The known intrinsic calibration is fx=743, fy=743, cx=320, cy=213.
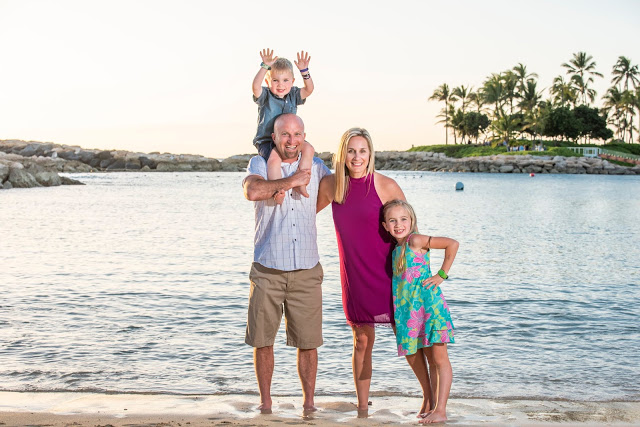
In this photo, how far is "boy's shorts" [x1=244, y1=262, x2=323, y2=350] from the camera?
5047 mm

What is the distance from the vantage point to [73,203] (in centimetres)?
3594

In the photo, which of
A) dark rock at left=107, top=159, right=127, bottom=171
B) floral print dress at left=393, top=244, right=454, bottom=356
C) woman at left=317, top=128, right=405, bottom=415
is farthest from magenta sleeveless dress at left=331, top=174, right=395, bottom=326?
dark rock at left=107, top=159, right=127, bottom=171

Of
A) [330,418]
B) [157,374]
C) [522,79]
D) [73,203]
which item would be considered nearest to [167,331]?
[157,374]

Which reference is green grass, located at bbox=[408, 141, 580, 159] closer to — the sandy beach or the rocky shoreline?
the rocky shoreline

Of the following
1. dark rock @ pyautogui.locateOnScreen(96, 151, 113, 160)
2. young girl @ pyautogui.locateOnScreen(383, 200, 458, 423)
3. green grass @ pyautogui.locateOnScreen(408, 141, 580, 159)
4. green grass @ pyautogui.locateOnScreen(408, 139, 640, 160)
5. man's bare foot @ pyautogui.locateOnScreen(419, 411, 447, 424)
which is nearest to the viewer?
young girl @ pyautogui.locateOnScreen(383, 200, 458, 423)

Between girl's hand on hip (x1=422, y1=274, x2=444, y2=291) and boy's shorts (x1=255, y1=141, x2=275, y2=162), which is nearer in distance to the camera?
girl's hand on hip (x1=422, y1=274, x2=444, y2=291)

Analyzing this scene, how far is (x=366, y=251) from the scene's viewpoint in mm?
4930

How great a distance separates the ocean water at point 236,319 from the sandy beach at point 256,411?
365mm

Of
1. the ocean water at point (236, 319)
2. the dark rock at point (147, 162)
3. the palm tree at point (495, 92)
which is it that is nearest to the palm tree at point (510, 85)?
the palm tree at point (495, 92)

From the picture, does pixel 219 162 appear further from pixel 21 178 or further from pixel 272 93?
pixel 272 93

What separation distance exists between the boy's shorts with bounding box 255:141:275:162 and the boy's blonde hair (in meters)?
0.50

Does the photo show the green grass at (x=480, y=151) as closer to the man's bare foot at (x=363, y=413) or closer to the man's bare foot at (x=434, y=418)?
the man's bare foot at (x=363, y=413)

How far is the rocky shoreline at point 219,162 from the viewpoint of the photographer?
89875 mm

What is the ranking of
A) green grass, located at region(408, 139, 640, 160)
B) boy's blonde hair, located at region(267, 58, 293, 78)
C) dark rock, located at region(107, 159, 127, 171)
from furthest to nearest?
dark rock, located at region(107, 159, 127, 171) → green grass, located at region(408, 139, 640, 160) → boy's blonde hair, located at region(267, 58, 293, 78)
